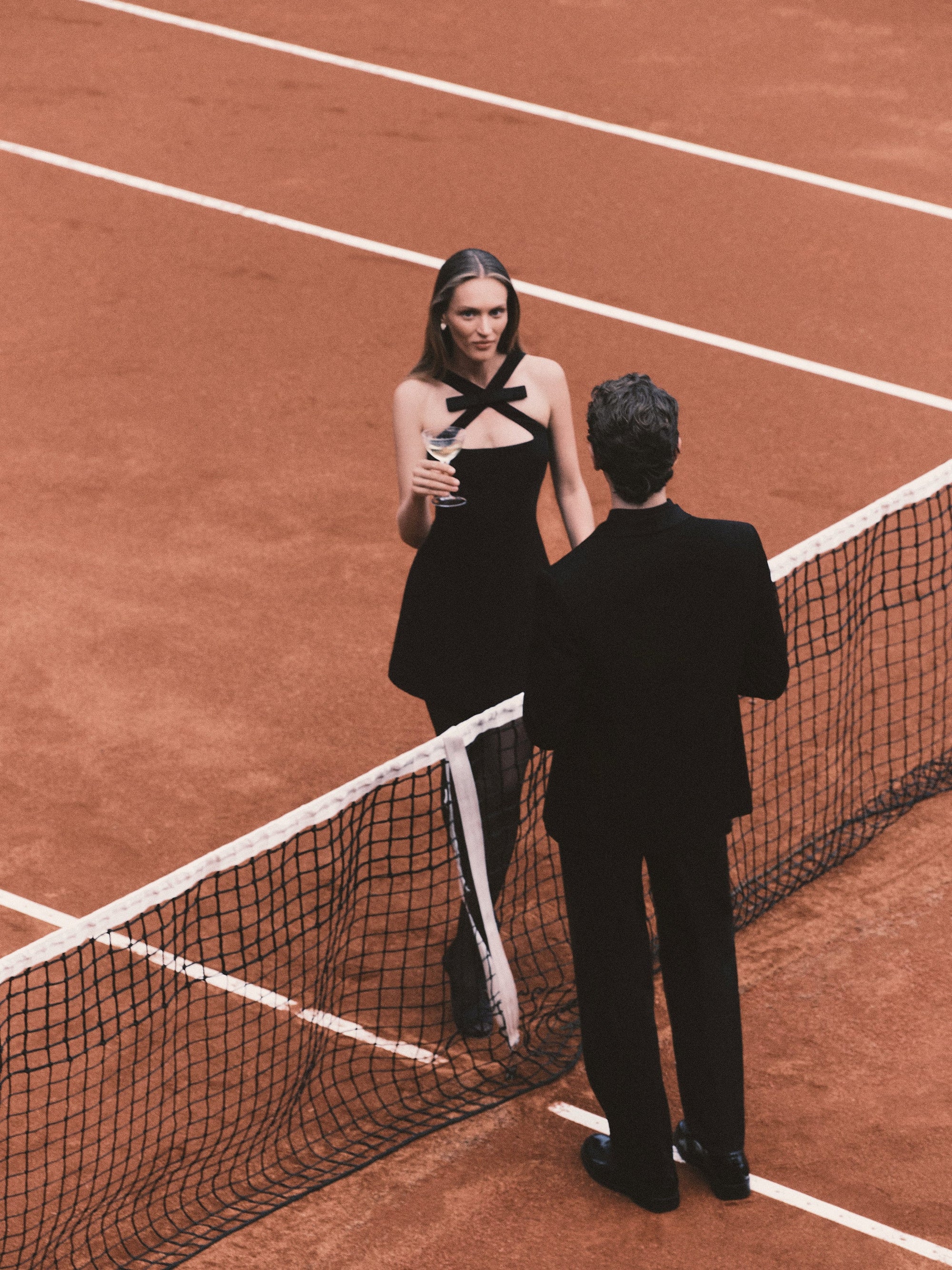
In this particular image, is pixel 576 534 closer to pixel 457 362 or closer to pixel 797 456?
pixel 457 362

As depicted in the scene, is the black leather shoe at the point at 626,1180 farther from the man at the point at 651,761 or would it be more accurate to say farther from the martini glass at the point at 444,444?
the martini glass at the point at 444,444

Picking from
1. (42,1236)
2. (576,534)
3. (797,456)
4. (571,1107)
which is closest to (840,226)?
(797,456)

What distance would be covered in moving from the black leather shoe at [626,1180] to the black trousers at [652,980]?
7cm

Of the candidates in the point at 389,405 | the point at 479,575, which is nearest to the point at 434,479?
the point at 479,575

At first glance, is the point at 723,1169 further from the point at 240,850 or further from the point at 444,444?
the point at 444,444

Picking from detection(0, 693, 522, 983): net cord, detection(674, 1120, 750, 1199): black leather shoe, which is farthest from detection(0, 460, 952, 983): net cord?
detection(674, 1120, 750, 1199): black leather shoe

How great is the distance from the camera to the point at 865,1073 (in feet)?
20.5

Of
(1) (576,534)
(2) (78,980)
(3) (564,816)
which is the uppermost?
(1) (576,534)

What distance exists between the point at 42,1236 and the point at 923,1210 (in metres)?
2.70

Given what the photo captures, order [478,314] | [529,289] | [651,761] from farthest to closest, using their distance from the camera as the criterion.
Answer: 1. [529,289]
2. [478,314]
3. [651,761]

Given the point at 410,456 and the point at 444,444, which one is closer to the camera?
the point at 444,444

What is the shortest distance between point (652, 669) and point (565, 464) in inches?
55.9

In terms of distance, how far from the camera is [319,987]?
6.65m

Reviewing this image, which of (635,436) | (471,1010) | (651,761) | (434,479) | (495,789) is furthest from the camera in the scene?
(471,1010)
